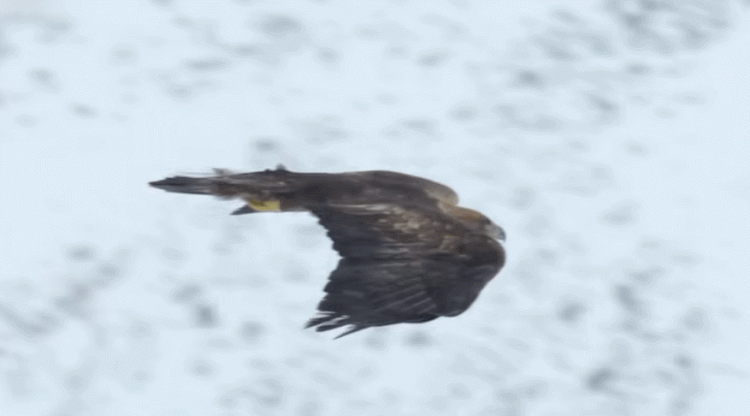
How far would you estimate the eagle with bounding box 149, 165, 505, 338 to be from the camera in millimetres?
9898

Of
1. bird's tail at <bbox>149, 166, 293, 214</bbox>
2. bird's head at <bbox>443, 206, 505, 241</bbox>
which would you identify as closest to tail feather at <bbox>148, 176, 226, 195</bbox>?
bird's tail at <bbox>149, 166, 293, 214</bbox>

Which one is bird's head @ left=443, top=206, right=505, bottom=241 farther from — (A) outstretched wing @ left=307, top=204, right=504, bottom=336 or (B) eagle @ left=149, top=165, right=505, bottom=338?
Result: (A) outstretched wing @ left=307, top=204, right=504, bottom=336

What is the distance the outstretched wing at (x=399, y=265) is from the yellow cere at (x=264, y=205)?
269mm

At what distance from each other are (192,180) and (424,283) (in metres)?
1.35

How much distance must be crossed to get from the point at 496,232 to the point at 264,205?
3.99ft

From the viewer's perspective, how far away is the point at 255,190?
10617mm

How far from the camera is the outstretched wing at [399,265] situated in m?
9.81

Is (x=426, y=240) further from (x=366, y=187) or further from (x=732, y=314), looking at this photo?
(x=732, y=314)


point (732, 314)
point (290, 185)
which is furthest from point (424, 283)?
point (732, 314)

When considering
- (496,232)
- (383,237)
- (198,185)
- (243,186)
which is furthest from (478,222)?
(198,185)

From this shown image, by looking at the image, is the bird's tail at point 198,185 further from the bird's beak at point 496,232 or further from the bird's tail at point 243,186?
the bird's beak at point 496,232

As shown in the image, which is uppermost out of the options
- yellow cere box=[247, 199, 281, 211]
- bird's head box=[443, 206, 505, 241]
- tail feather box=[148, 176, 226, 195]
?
bird's head box=[443, 206, 505, 241]

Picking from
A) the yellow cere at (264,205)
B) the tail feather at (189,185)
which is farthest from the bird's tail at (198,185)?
the yellow cere at (264,205)

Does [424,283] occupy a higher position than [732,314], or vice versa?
[732,314]
